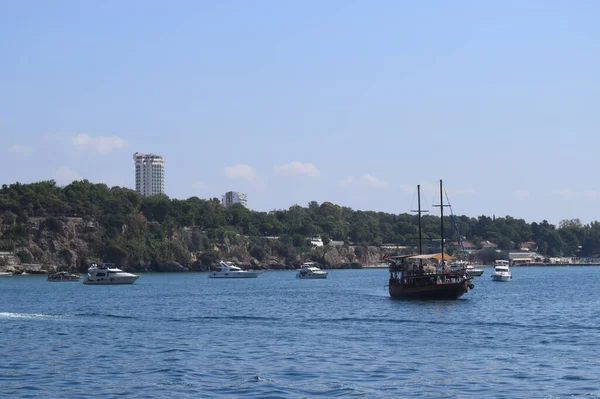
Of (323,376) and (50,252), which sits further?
(50,252)

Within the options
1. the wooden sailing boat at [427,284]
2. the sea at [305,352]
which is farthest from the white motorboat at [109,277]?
the wooden sailing boat at [427,284]

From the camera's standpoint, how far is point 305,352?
143 ft

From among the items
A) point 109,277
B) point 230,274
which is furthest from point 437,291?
point 230,274

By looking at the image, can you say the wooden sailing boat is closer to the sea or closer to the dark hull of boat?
the dark hull of boat

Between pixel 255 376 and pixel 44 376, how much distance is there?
902 centimetres

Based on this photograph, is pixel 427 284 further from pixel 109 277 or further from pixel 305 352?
pixel 109 277

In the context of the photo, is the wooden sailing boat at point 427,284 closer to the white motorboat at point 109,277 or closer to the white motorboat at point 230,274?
the white motorboat at point 109,277

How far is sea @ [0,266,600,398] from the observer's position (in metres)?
33.5

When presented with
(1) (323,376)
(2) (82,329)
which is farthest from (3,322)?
(1) (323,376)

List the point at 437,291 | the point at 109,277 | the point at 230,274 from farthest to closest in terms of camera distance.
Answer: the point at 230,274 → the point at 109,277 → the point at 437,291

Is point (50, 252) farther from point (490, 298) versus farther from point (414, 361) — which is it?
point (414, 361)

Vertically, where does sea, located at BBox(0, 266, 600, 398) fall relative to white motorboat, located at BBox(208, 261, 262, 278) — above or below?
below

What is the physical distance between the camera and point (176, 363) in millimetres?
40062

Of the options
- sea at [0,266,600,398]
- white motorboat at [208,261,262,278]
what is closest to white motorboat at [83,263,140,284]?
white motorboat at [208,261,262,278]
